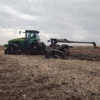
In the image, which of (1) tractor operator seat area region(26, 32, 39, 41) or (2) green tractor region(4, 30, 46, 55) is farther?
(1) tractor operator seat area region(26, 32, 39, 41)

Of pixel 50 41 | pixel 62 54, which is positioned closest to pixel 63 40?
pixel 50 41

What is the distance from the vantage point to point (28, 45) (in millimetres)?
26828

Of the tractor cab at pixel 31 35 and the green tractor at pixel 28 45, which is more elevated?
the tractor cab at pixel 31 35

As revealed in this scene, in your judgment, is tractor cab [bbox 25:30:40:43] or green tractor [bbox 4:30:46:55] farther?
tractor cab [bbox 25:30:40:43]

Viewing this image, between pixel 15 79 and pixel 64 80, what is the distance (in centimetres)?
226

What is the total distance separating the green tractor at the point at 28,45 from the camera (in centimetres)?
2531

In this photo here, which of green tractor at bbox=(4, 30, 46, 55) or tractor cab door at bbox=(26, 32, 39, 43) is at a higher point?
tractor cab door at bbox=(26, 32, 39, 43)

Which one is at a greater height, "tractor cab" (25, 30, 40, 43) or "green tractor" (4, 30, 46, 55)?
"tractor cab" (25, 30, 40, 43)

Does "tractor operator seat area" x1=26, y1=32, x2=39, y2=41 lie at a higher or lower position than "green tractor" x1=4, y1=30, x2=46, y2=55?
higher

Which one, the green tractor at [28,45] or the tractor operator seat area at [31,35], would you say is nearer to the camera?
the green tractor at [28,45]

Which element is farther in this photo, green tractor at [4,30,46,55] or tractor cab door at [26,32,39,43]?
tractor cab door at [26,32,39,43]

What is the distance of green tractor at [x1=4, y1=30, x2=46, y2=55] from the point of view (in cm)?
2531

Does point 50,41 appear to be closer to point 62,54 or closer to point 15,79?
point 62,54

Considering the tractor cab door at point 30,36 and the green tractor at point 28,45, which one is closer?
the green tractor at point 28,45
